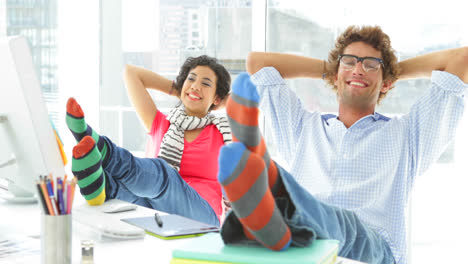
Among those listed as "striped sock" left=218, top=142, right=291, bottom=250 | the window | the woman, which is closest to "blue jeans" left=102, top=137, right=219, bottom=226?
the woman

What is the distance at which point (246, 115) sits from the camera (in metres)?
0.84

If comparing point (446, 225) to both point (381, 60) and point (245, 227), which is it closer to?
point (381, 60)

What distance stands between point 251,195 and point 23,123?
51cm

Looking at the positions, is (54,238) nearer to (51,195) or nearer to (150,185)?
(51,195)

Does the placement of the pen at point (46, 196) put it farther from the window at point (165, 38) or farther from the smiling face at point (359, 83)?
the window at point (165, 38)

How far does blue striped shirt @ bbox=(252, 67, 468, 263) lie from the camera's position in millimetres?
1711

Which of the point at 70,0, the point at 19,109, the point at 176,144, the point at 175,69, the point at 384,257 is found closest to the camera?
the point at 19,109

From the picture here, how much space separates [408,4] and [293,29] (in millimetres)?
1111

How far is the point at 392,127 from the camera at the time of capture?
71.6 inches

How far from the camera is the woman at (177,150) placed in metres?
1.49

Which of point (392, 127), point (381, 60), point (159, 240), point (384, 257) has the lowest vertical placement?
point (384, 257)

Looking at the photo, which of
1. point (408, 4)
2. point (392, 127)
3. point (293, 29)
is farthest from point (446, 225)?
point (392, 127)

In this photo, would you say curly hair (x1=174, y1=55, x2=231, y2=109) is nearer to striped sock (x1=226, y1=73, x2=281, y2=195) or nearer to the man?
the man

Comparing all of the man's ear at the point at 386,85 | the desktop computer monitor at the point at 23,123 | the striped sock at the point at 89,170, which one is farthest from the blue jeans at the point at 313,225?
Result: the man's ear at the point at 386,85
